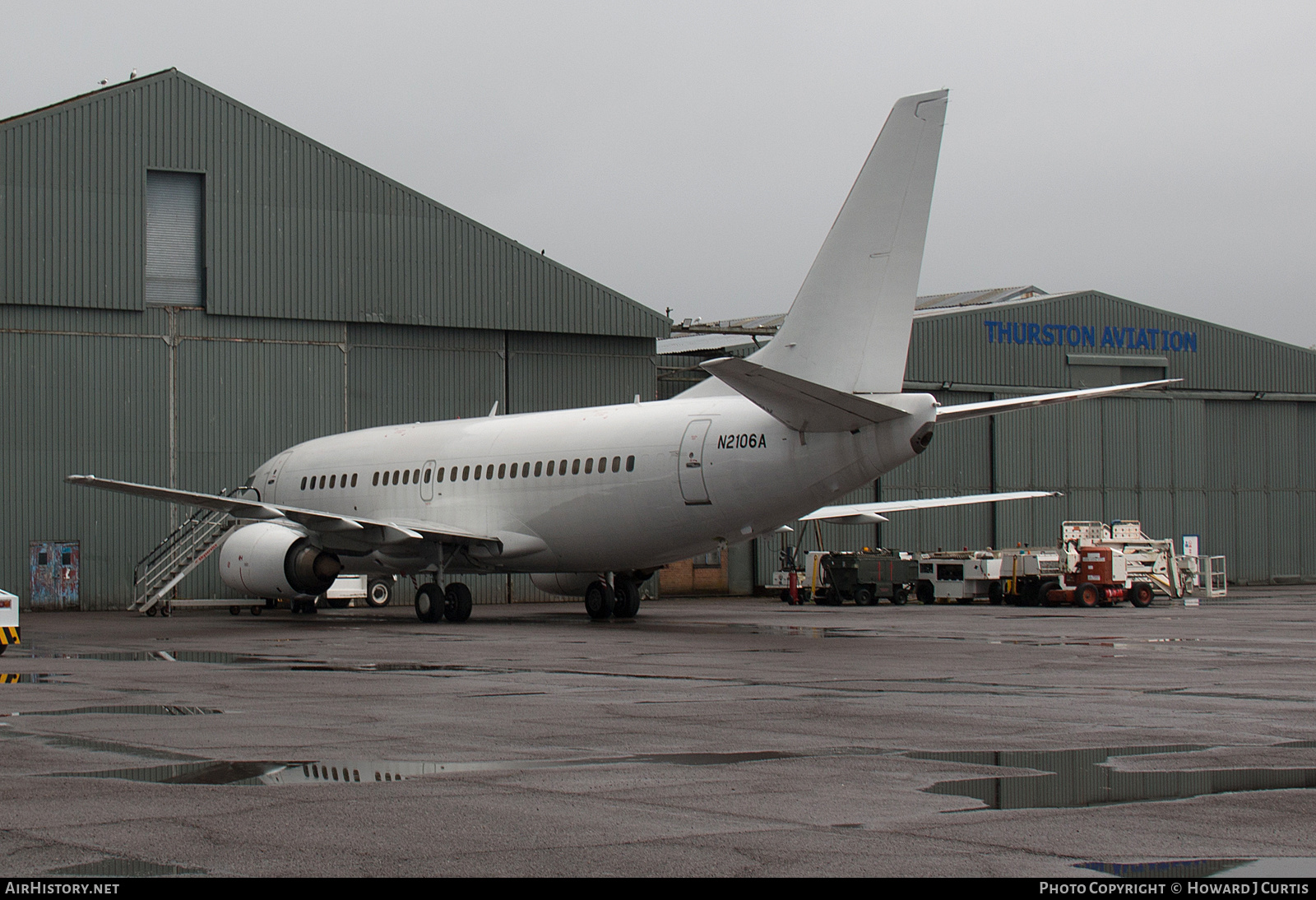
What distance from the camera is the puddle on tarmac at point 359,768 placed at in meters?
7.97

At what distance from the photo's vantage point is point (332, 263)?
39312 mm

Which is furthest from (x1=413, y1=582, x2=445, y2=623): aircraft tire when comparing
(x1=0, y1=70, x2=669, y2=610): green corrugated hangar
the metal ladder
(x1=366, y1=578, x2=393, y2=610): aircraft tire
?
(x1=0, y1=70, x2=669, y2=610): green corrugated hangar

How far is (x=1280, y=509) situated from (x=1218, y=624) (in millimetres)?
33223

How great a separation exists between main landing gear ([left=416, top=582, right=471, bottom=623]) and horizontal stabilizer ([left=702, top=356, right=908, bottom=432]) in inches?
363

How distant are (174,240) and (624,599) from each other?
16.7 metres

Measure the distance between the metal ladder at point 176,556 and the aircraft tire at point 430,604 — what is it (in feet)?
25.3

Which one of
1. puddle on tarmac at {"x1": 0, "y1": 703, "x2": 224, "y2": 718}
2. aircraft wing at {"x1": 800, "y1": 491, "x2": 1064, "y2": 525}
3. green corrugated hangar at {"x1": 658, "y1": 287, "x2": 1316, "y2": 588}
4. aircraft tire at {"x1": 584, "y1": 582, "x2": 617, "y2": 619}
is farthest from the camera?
green corrugated hangar at {"x1": 658, "y1": 287, "x2": 1316, "y2": 588}

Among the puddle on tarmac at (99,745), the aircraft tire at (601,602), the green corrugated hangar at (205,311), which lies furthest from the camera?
the green corrugated hangar at (205,311)

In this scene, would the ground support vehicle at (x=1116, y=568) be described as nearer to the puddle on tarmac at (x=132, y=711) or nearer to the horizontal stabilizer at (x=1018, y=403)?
the horizontal stabilizer at (x=1018, y=403)

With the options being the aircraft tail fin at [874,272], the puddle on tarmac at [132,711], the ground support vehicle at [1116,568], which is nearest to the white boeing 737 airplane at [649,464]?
the aircraft tail fin at [874,272]

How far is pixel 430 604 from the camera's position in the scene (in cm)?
2872

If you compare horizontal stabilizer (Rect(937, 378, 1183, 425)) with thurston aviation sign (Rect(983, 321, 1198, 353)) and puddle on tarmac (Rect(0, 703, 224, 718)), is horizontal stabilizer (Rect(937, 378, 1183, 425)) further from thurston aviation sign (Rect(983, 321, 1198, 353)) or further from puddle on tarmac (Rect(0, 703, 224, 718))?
thurston aviation sign (Rect(983, 321, 1198, 353))

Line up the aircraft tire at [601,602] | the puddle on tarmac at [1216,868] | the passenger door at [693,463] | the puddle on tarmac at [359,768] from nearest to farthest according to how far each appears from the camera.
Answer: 1. the puddle on tarmac at [1216,868]
2. the puddle on tarmac at [359,768]
3. the passenger door at [693,463]
4. the aircraft tire at [601,602]

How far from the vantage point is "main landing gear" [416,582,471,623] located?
28734 mm
